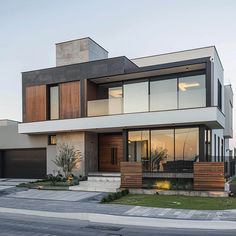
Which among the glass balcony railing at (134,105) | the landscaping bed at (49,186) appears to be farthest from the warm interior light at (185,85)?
the landscaping bed at (49,186)

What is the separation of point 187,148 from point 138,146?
10.7 feet

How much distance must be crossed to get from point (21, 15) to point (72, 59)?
7.53 m

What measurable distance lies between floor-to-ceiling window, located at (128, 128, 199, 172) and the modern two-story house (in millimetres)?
59

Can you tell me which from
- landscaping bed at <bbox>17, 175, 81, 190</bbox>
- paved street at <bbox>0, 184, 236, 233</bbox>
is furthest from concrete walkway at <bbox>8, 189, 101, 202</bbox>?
landscaping bed at <bbox>17, 175, 81, 190</bbox>

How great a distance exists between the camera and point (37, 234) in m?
8.85

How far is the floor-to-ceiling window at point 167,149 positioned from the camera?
720 inches

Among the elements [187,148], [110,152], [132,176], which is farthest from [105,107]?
[187,148]

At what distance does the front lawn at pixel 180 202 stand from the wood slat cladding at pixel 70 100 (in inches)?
335

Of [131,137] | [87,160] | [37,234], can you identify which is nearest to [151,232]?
[37,234]

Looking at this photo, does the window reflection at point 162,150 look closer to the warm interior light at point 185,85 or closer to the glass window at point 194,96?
the glass window at point 194,96

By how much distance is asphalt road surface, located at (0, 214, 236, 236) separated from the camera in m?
8.91

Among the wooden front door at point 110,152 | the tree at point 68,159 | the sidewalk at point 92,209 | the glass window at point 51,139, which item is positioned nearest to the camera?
the sidewalk at point 92,209

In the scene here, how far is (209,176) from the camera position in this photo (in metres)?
15.9

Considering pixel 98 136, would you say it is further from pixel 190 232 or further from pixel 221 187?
pixel 190 232
